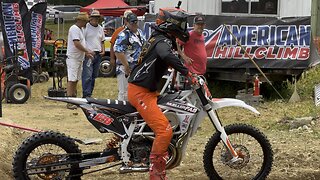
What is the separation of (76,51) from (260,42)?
3977 millimetres

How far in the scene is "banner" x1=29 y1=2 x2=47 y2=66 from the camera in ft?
48.0

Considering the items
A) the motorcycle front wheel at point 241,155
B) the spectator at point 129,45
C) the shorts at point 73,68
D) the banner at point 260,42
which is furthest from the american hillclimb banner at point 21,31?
the motorcycle front wheel at point 241,155

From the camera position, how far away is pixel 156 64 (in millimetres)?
5805

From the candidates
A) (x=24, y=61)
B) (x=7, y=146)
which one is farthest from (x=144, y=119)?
(x=24, y=61)

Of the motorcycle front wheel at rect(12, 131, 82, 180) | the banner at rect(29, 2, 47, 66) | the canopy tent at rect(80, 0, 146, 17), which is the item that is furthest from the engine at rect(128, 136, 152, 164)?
the canopy tent at rect(80, 0, 146, 17)

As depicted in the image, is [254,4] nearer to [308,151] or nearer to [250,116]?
[250,116]

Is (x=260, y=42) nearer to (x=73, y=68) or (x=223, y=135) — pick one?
(x=73, y=68)

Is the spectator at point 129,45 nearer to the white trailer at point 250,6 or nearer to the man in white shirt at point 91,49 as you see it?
the man in white shirt at point 91,49

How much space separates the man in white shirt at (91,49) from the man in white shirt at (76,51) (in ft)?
0.47

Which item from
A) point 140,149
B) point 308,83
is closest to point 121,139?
point 140,149

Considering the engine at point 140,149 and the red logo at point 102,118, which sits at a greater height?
the red logo at point 102,118

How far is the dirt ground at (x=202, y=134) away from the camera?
6884 millimetres

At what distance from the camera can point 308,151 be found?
7.67m

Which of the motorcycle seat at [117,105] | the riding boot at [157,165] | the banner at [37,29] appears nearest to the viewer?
the riding boot at [157,165]
